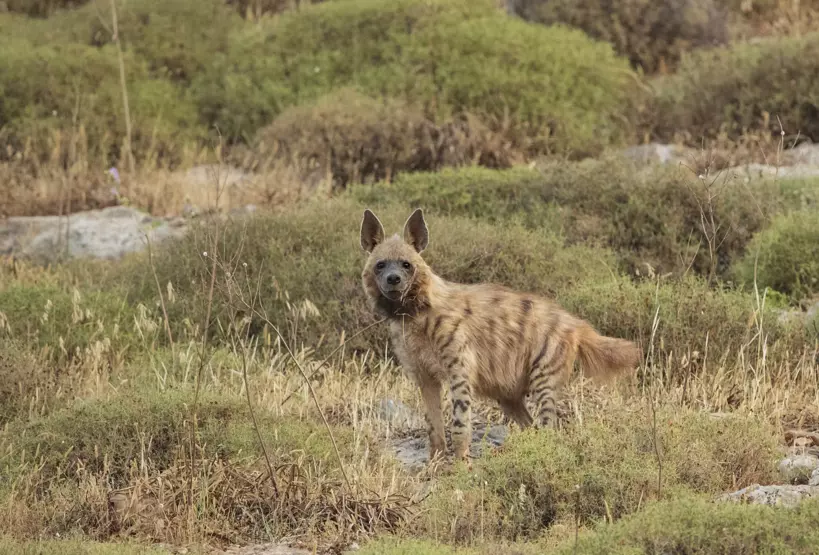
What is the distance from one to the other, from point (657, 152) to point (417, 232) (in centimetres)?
870

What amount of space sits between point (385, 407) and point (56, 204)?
791 centimetres

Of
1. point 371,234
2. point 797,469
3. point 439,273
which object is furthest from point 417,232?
point 439,273

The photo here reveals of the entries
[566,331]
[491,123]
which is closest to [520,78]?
[491,123]

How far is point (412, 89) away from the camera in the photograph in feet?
61.4

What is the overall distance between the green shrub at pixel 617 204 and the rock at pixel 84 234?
7.63ft

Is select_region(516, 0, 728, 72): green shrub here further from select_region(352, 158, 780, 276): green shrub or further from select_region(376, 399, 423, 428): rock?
select_region(376, 399, 423, 428): rock

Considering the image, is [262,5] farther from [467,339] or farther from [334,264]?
[467,339]

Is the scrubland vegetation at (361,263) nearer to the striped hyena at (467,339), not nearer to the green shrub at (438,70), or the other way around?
the green shrub at (438,70)

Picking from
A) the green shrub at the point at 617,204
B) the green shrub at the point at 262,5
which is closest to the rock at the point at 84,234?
the green shrub at the point at 617,204

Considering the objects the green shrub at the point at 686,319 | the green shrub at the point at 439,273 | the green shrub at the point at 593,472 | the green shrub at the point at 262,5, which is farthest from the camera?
the green shrub at the point at 262,5

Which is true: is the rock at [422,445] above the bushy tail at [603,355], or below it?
below

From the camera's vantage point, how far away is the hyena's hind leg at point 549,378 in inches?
328

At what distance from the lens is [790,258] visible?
11594 millimetres

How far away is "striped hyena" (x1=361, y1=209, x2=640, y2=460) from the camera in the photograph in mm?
8086
